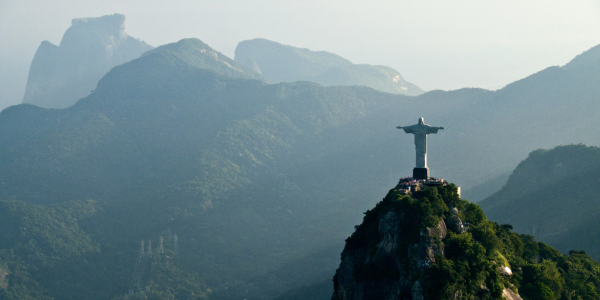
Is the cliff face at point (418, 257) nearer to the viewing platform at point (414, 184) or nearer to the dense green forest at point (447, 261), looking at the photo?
the dense green forest at point (447, 261)

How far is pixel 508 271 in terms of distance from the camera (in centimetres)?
4356

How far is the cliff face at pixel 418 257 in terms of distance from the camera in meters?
37.7

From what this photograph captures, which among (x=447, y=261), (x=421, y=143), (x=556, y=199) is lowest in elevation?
(x=556, y=199)

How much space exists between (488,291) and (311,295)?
5451 inches

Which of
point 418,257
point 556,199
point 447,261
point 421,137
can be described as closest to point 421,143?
point 421,137

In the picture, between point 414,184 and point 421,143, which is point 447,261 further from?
point 421,143

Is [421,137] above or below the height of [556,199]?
above

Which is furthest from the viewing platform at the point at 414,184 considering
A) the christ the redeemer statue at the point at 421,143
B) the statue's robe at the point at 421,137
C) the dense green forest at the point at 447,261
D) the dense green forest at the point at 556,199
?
the dense green forest at the point at 556,199

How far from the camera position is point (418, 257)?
127ft

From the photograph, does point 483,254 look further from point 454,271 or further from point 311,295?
point 311,295

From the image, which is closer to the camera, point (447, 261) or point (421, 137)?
point (447, 261)

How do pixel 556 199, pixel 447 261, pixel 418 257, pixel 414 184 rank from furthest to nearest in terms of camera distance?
1. pixel 556 199
2. pixel 414 184
3. pixel 418 257
4. pixel 447 261

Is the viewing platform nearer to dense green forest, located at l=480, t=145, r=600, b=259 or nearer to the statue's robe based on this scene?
the statue's robe

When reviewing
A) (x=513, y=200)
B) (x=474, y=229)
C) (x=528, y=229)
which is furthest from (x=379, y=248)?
(x=513, y=200)
